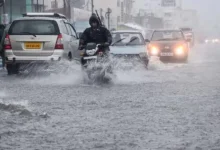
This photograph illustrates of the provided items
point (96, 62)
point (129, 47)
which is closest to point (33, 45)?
point (96, 62)

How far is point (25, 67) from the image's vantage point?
18312 millimetres

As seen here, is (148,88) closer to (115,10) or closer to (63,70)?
(63,70)

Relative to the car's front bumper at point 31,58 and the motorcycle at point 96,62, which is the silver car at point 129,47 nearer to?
the car's front bumper at point 31,58

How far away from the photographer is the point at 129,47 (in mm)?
20109

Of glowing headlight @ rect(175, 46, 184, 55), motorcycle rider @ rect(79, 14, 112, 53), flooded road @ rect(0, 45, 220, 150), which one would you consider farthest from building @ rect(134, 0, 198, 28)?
flooded road @ rect(0, 45, 220, 150)

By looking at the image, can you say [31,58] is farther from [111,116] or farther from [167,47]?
[167,47]

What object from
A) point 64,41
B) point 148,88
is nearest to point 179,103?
point 148,88

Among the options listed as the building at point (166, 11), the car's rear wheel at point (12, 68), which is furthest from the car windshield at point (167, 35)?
the building at point (166, 11)

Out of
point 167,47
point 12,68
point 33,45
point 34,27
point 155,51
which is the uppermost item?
point 34,27

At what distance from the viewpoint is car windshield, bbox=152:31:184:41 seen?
27319mm

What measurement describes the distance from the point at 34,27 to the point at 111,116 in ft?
29.5

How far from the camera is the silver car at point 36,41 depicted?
1686cm

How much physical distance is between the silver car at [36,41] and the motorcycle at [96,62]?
6.15ft

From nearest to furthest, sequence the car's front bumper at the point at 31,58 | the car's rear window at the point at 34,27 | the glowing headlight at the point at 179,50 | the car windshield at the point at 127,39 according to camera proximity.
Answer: the car's front bumper at the point at 31,58, the car's rear window at the point at 34,27, the car windshield at the point at 127,39, the glowing headlight at the point at 179,50
